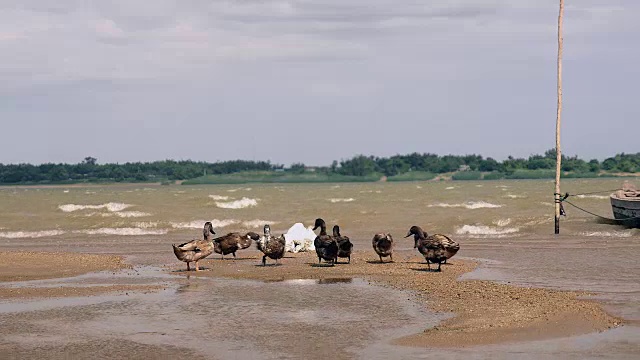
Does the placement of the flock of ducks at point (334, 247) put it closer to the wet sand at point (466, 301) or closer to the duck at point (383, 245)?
the duck at point (383, 245)

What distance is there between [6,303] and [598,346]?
502 inches

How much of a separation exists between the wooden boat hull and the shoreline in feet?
38.3

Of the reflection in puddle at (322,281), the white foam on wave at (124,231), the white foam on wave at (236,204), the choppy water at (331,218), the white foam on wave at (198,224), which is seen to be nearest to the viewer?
the reflection in puddle at (322,281)

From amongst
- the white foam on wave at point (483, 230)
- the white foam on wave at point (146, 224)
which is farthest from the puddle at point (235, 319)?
the white foam on wave at point (146, 224)

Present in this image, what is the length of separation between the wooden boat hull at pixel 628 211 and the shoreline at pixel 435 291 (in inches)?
459

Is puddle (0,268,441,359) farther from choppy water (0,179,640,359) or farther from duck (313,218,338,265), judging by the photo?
duck (313,218,338,265)

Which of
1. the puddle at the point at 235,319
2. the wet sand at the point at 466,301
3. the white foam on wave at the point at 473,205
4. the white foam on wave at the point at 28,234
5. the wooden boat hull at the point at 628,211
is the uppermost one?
the wooden boat hull at the point at 628,211

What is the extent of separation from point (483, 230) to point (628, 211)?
6732 mm

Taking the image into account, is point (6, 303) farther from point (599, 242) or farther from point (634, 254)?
point (599, 242)

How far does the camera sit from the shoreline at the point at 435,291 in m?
14.0

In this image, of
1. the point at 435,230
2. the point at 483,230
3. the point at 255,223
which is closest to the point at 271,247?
the point at 435,230

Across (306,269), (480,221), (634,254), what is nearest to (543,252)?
(634,254)

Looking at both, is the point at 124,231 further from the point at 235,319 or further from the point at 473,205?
the point at 235,319

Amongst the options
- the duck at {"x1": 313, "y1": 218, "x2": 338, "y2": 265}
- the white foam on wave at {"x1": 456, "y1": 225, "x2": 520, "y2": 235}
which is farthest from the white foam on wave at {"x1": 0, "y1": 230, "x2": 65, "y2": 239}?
the duck at {"x1": 313, "y1": 218, "x2": 338, "y2": 265}
